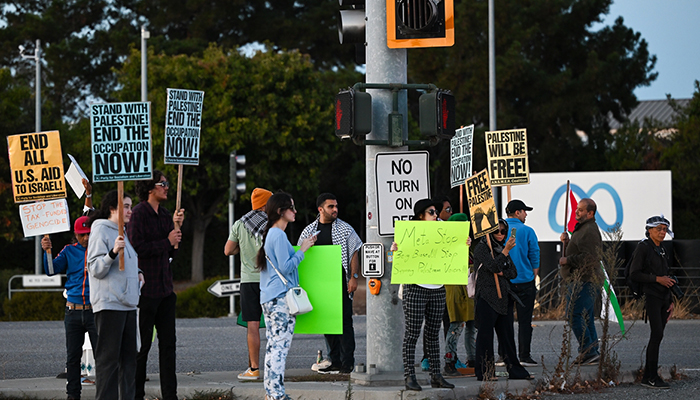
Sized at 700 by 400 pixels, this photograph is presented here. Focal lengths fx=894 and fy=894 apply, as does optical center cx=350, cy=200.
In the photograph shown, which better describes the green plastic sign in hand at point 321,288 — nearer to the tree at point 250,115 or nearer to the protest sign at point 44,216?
the protest sign at point 44,216

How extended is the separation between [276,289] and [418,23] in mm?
2964

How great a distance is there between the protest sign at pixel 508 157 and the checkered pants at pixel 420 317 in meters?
3.56

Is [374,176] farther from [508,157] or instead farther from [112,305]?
[508,157]

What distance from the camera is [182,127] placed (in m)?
9.58

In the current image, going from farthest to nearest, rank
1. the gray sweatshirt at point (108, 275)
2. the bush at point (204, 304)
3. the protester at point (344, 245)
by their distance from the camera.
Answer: the bush at point (204, 304) < the protester at point (344, 245) < the gray sweatshirt at point (108, 275)

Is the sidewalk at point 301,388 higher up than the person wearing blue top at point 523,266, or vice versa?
the person wearing blue top at point 523,266

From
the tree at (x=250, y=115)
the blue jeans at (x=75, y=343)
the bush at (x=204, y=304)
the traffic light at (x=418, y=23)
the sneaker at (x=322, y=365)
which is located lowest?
the bush at (x=204, y=304)

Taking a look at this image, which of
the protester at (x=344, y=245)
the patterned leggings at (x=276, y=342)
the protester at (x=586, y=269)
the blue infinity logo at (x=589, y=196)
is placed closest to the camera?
the patterned leggings at (x=276, y=342)

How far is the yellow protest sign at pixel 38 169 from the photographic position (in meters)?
10.3

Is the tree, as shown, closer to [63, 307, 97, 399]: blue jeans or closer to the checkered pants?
[63, 307, 97, 399]: blue jeans

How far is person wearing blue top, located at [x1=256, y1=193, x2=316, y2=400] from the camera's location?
302 inches

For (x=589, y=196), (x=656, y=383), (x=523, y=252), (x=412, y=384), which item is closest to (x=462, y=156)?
(x=523, y=252)

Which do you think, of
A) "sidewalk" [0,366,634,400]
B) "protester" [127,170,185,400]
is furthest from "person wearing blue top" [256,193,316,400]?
"protester" [127,170,185,400]

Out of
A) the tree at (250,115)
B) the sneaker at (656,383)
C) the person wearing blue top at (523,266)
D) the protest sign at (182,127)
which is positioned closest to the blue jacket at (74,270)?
the protest sign at (182,127)
